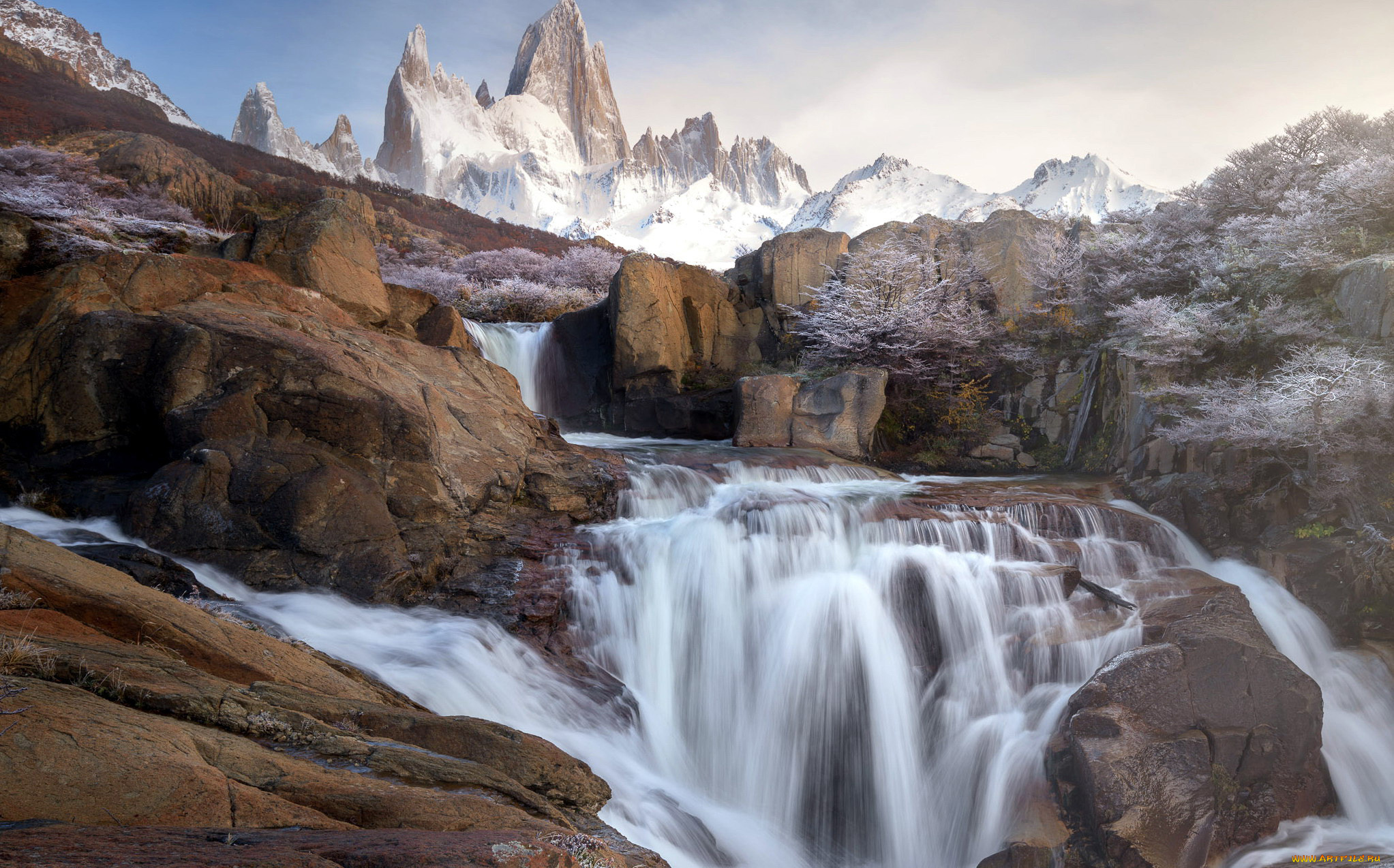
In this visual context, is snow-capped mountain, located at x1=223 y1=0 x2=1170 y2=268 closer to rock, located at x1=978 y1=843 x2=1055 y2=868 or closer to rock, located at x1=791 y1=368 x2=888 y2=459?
rock, located at x1=791 y1=368 x2=888 y2=459

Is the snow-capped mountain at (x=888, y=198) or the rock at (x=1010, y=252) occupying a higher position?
the snow-capped mountain at (x=888, y=198)

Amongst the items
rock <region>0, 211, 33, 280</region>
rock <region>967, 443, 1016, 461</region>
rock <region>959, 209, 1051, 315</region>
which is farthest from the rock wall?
rock <region>959, 209, 1051, 315</region>

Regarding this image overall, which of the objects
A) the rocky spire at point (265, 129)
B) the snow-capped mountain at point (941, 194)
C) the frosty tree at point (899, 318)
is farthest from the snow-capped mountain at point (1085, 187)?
the rocky spire at point (265, 129)

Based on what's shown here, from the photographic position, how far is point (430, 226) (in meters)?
35.1

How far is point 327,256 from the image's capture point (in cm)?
1066

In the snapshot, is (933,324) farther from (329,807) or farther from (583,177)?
(583,177)

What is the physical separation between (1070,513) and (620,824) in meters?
7.46

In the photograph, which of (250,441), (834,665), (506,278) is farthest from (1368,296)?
(506,278)

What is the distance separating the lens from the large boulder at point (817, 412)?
1362cm

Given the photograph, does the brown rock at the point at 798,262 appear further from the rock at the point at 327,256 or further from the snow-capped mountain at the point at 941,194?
the snow-capped mountain at the point at 941,194

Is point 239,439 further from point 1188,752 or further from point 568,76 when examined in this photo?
point 568,76

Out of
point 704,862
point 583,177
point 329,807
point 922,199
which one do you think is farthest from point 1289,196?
point 583,177

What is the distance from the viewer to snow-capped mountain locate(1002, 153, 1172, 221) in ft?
228

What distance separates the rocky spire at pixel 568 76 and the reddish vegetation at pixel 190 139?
282 feet
